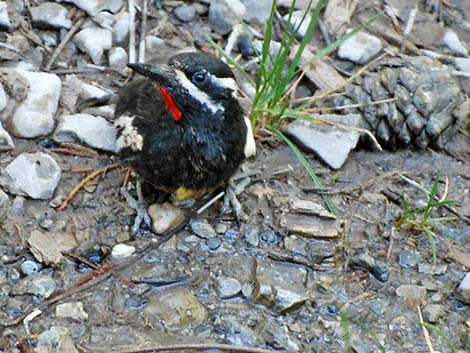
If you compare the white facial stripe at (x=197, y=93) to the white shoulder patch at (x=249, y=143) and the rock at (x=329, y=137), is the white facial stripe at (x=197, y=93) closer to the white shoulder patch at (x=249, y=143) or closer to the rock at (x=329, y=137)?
the white shoulder patch at (x=249, y=143)

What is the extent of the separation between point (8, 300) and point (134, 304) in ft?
2.03

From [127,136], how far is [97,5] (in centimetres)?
139

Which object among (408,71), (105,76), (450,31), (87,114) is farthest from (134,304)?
(450,31)

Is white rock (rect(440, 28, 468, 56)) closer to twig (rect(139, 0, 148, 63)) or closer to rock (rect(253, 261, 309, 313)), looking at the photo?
twig (rect(139, 0, 148, 63))

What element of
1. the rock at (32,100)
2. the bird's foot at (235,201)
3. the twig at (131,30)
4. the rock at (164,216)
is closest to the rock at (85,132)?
the rock at (32,100)

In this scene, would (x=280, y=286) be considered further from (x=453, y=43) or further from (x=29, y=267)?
(x=453, y=43)

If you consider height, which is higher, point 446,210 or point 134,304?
point 446,210

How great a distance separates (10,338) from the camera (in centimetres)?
417

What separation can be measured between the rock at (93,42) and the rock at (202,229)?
4.46 feet

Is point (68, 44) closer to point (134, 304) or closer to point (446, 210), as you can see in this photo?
point (134, 304)

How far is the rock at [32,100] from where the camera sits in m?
5.08

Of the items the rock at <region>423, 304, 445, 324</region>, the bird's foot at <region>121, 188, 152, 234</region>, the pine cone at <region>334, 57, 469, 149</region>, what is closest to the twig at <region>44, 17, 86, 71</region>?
the bird's foot at <region>121, 188, 152, 234</region>

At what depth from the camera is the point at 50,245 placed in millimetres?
4621

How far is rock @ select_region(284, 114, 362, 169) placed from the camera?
534cm
